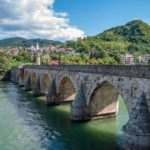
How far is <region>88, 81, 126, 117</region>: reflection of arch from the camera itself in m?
25.2

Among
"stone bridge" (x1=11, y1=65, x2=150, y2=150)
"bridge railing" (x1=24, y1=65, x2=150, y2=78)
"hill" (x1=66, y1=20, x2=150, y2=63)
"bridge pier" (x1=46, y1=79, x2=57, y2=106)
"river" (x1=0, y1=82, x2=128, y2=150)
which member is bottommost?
"river" (x1=0, y1=82, x2=128, y2=150)

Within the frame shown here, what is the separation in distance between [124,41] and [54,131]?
522 feet

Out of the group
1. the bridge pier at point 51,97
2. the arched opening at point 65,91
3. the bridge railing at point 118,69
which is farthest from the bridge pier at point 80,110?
the bridge pier at point 51,97

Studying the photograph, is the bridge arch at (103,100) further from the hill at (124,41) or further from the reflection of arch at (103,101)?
the hill at (124,41)

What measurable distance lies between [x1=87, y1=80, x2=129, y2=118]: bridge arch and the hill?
11572cm

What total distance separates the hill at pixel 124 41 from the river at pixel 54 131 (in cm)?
11439

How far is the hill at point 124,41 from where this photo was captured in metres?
150

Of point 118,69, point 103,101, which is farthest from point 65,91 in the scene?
point 118,69

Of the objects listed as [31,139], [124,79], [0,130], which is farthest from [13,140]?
[124,79]

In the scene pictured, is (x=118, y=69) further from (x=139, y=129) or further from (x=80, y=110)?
(x=80, y=110)

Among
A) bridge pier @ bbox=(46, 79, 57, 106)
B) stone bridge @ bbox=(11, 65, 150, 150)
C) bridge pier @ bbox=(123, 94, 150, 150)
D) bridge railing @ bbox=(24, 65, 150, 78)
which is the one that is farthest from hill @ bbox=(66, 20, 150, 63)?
bridge pier @ bbox=(123, 94, 150, 150)

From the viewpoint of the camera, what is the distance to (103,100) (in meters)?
26.7

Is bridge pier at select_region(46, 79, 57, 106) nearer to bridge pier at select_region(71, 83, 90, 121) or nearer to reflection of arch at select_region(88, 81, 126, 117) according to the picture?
bridge pier at select_region(71, 83, 90, 121)

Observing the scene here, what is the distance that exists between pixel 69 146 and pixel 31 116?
10.2 m
